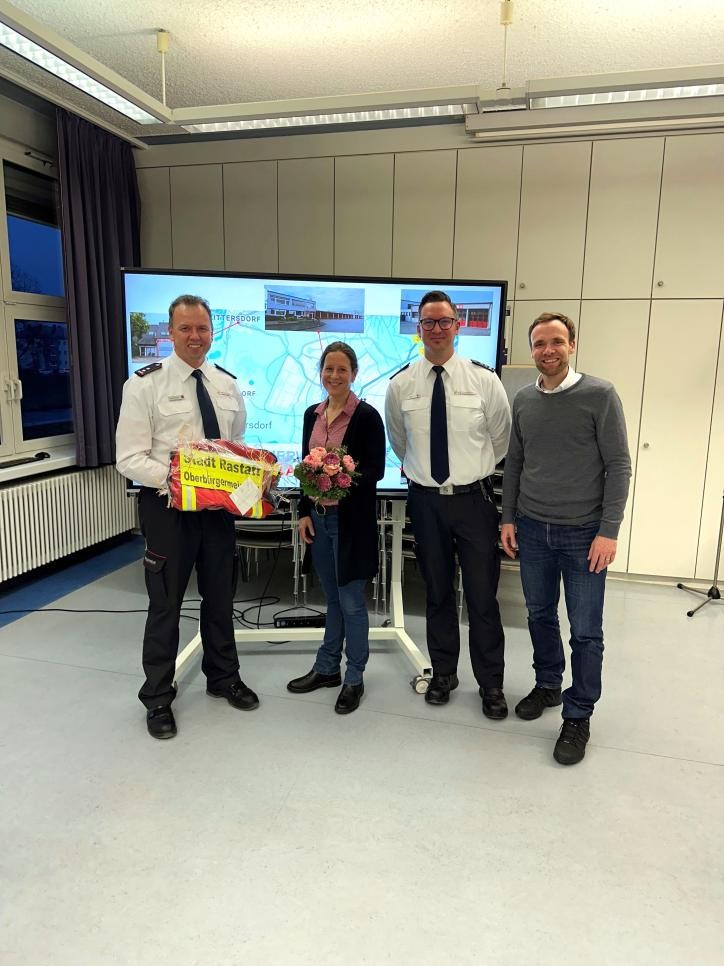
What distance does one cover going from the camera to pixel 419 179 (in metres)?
4.92

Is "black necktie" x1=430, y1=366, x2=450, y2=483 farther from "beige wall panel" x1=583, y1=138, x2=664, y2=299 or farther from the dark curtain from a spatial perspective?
the dark curtain

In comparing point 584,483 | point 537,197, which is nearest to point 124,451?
point 584,483

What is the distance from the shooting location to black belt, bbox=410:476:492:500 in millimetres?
Result: 2816

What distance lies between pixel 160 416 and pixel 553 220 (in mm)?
3449

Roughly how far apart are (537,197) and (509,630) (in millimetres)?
Answer: 3111

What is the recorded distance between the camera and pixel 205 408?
2.75 meters

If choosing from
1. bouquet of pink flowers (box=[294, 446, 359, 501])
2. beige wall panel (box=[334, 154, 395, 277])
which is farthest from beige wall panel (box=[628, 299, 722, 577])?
bouquet of pink flowers (box=[294, 446, 359, 501])

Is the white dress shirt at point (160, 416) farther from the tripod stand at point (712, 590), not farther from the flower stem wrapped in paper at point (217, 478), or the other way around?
the tripod stand at point (712, 590)

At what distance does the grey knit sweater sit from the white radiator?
11.2 feet

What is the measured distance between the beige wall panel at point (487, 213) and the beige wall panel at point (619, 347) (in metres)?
0.68

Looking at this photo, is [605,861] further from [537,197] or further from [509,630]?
[537,197]

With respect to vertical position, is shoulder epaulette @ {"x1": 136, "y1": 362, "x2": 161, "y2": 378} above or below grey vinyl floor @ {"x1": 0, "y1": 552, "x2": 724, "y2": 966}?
above

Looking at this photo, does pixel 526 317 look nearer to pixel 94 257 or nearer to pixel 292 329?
pixel 292 329

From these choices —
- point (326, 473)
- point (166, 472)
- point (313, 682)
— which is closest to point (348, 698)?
point (313, 682)
